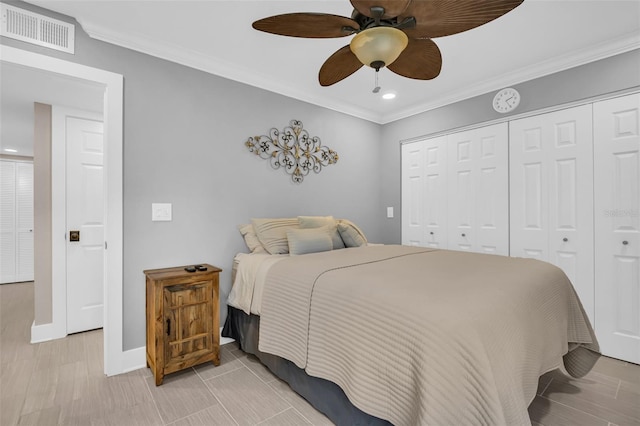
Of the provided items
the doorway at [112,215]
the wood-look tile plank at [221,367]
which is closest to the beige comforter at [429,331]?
the wood-look tile plank at [221,367]

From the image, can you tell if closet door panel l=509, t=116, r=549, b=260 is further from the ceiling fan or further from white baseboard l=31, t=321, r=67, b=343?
white baseboard l=31, t=321, r=67, b=343

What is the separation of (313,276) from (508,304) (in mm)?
995

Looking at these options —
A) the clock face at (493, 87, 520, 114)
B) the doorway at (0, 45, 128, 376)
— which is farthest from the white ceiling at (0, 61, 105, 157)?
the clock face at (493, 87, 520, 114)

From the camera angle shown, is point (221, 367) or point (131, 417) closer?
point (131, 417)

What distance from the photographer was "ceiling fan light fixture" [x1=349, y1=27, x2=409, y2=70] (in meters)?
1.34

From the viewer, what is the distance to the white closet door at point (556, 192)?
256cm

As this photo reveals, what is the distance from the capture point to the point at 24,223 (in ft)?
17.3

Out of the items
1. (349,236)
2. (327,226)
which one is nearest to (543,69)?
(349,236)

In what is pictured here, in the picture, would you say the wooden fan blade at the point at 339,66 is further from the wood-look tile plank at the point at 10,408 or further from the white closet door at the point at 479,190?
the wood-look tile plank at the point at 10,408

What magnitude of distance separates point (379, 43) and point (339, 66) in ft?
1.62

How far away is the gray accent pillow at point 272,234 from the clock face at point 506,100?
2506mm

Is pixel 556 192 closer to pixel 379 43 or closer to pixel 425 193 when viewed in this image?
pixel 425 193

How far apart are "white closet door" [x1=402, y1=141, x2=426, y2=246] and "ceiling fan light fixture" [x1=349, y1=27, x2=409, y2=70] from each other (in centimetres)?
254

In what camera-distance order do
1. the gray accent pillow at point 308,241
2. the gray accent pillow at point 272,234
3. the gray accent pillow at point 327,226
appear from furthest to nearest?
the gray accent pillow at point 327,226 → the gray accent pillow at point 272,234 → the gray accent pillow at point 308,241
